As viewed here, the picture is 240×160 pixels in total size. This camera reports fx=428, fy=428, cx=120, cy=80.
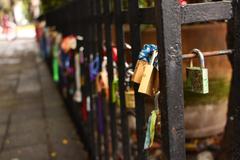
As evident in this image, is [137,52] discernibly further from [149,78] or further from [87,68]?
[87,68]

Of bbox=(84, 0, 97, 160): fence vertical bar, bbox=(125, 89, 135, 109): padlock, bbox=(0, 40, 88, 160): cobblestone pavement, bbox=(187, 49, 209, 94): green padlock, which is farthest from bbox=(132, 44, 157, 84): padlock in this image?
bbox=(0, 40, 88, 160): cobblestone pavement

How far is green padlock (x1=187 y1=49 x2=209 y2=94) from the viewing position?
162 cm

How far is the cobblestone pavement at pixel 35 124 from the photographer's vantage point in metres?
4.20

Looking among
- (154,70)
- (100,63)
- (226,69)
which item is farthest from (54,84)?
(154,70)

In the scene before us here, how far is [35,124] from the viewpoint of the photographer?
5.36 m

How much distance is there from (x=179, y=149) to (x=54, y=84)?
702cm

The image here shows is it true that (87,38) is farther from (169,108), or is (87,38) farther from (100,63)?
(169,108)

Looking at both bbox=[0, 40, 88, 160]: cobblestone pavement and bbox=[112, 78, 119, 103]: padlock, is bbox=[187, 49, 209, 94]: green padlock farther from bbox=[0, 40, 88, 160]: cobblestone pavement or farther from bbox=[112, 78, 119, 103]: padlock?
bbox=[0, 40, 88, 160]: cobblestone pavement

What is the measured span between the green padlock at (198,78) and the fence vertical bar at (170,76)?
0.13 ft

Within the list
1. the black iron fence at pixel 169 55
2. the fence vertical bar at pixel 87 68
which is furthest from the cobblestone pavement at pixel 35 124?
the black iron fence at pixel 169 55

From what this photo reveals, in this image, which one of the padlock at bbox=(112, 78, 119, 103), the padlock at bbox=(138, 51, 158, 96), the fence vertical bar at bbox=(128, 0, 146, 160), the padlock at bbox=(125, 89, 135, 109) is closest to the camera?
the padlock at bbox=(138, 51, 158, 96)

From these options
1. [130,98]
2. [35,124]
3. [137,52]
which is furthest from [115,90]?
[35,124]

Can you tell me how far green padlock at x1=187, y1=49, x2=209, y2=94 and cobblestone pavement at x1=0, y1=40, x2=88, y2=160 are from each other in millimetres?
2526

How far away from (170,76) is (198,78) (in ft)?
0.36
